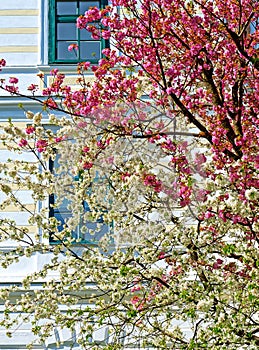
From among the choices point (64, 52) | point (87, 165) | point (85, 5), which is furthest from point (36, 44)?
point (87, 165)

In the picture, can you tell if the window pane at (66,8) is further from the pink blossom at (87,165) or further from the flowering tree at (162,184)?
the pink blossom at (87,165)

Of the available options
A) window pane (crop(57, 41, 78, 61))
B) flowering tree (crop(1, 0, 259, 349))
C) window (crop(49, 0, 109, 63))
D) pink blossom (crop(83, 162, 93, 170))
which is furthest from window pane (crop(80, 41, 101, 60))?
pink blossom (crop(83, 162, 93, 170))

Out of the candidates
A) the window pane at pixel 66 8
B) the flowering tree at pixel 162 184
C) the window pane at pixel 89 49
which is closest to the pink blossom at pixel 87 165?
the flowering tree at pixel 162 184

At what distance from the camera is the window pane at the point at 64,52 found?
41.1 feet

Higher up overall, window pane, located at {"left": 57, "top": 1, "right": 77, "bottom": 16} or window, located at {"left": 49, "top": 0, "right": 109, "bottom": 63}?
window pane, located at {"left": 57, "top": 1, "right": 77, "bottom": 16}

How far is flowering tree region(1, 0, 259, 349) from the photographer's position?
7113 millimetres

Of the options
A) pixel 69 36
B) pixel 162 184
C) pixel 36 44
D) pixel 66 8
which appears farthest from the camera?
pixel 66 8

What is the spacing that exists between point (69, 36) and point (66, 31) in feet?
0.32

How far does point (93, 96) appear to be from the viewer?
347 inches

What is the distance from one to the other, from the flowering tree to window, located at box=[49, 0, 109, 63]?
3020mm

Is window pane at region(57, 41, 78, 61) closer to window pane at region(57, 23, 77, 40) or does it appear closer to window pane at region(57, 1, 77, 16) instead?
window pane at region(57, 23, 77, 40)

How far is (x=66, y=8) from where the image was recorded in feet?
41.9

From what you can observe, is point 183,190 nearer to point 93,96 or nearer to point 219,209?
point 219,209

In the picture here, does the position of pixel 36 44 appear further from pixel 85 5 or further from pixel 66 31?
pixel 85 5
